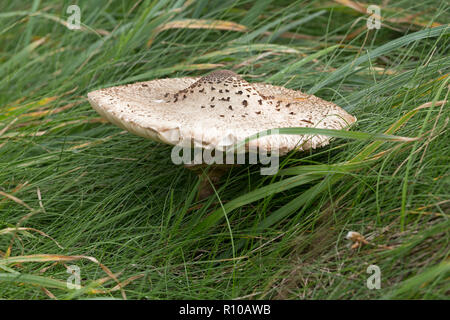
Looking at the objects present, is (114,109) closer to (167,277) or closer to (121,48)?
(167,277)

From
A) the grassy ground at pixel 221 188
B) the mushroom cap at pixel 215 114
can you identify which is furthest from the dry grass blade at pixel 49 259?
the mushroom cap at pixel 215 114

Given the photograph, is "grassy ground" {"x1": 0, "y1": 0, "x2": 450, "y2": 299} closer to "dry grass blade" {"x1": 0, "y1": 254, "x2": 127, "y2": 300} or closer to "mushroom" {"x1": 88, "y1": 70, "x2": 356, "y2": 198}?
"dry grass blade" {"x1": 0, "y1": 254, "x2": 127, "y2": 300}

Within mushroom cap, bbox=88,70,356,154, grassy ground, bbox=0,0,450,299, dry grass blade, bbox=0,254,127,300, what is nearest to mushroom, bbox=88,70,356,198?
mushroom cap, bbox=88,70,356,154

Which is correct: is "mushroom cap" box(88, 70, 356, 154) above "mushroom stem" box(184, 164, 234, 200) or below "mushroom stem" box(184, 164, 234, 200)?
above

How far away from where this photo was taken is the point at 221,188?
1835 mm

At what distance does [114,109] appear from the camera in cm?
164

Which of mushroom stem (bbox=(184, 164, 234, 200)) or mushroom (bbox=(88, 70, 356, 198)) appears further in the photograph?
mushroom stem (bbox=(184, 164, 234, 200))

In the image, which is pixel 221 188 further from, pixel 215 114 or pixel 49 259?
pixel 49 259

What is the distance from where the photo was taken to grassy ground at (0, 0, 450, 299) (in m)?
1.52

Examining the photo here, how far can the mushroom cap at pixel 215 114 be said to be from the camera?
1.50 meters

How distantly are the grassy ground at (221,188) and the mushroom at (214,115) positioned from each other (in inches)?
5.8
